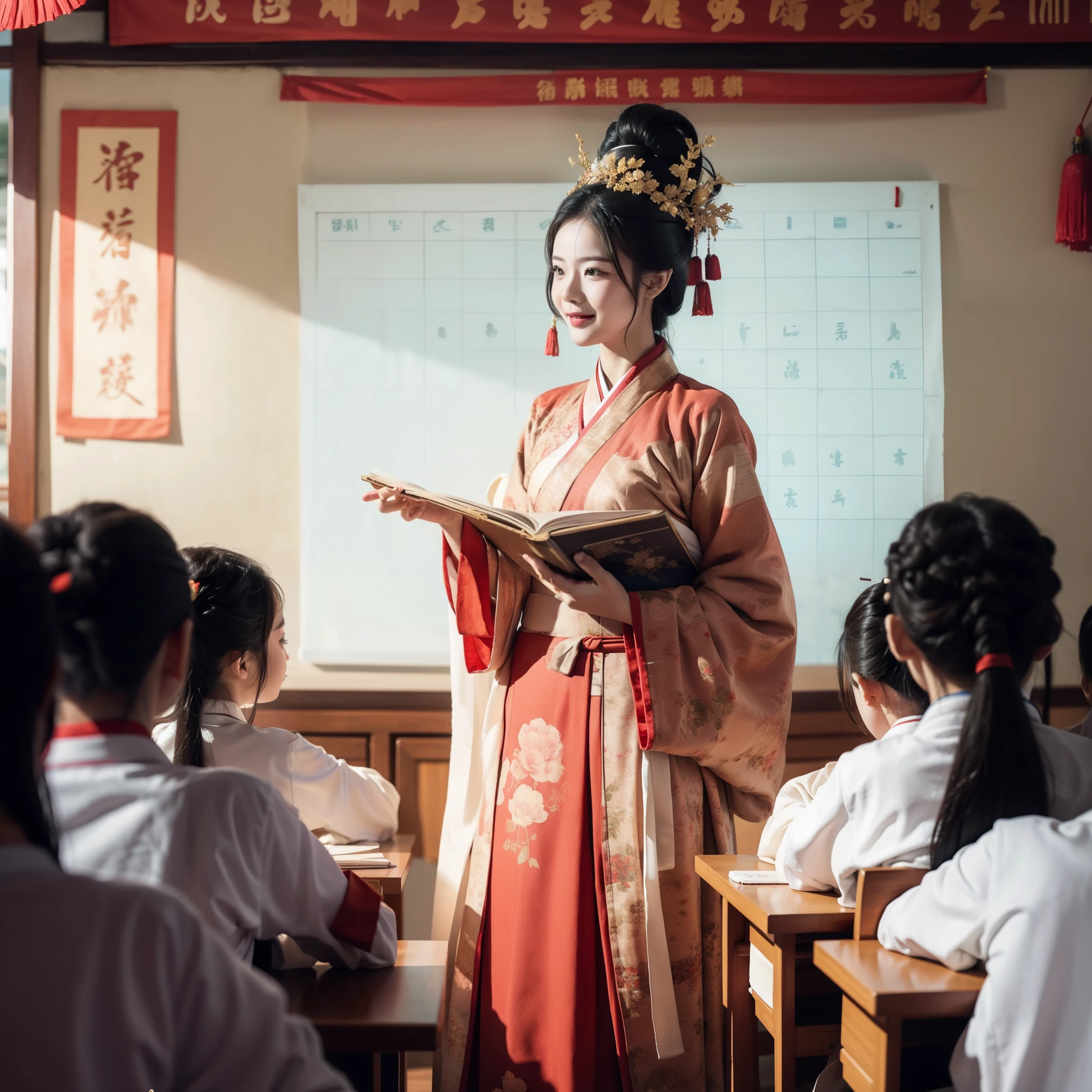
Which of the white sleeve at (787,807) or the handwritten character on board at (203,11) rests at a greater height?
the handwritten character on board at (203,11)

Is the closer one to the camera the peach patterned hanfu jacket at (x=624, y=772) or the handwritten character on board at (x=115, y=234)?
the peach patterned hanfu jacket at (x=624, y=772)

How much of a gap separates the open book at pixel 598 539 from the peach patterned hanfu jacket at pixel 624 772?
0.15 feet

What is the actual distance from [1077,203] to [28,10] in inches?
104

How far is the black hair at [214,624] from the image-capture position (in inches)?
73.3

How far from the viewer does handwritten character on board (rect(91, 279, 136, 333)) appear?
10.2 feet

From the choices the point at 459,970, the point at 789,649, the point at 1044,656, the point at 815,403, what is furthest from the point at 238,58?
the point at 1044,656

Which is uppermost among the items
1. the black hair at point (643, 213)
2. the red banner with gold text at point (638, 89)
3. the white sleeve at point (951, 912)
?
the red banner with gold text at point (638, 89)

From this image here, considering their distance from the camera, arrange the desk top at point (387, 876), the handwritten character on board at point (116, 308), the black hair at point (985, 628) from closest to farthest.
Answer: the black hair at point (985, 628) < the desk top at point (387, 876) < the handwritten character on board at point (116, 308)

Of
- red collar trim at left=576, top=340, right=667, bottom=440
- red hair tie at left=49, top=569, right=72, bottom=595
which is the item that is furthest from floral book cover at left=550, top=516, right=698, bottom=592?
red hair tie at left=49, top=569, right=72, bottom=595

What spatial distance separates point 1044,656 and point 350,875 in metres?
0.94

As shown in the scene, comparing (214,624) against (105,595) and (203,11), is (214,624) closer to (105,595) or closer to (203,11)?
(105,595)

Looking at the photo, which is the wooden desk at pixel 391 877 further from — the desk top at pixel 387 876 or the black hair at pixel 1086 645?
the black hair at pixel 1086 645

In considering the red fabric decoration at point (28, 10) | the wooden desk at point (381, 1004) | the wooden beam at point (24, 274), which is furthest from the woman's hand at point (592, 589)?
the wooden beam at point (24, 274)

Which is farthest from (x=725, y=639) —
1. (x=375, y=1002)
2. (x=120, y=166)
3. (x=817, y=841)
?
(x=120, y=166)
